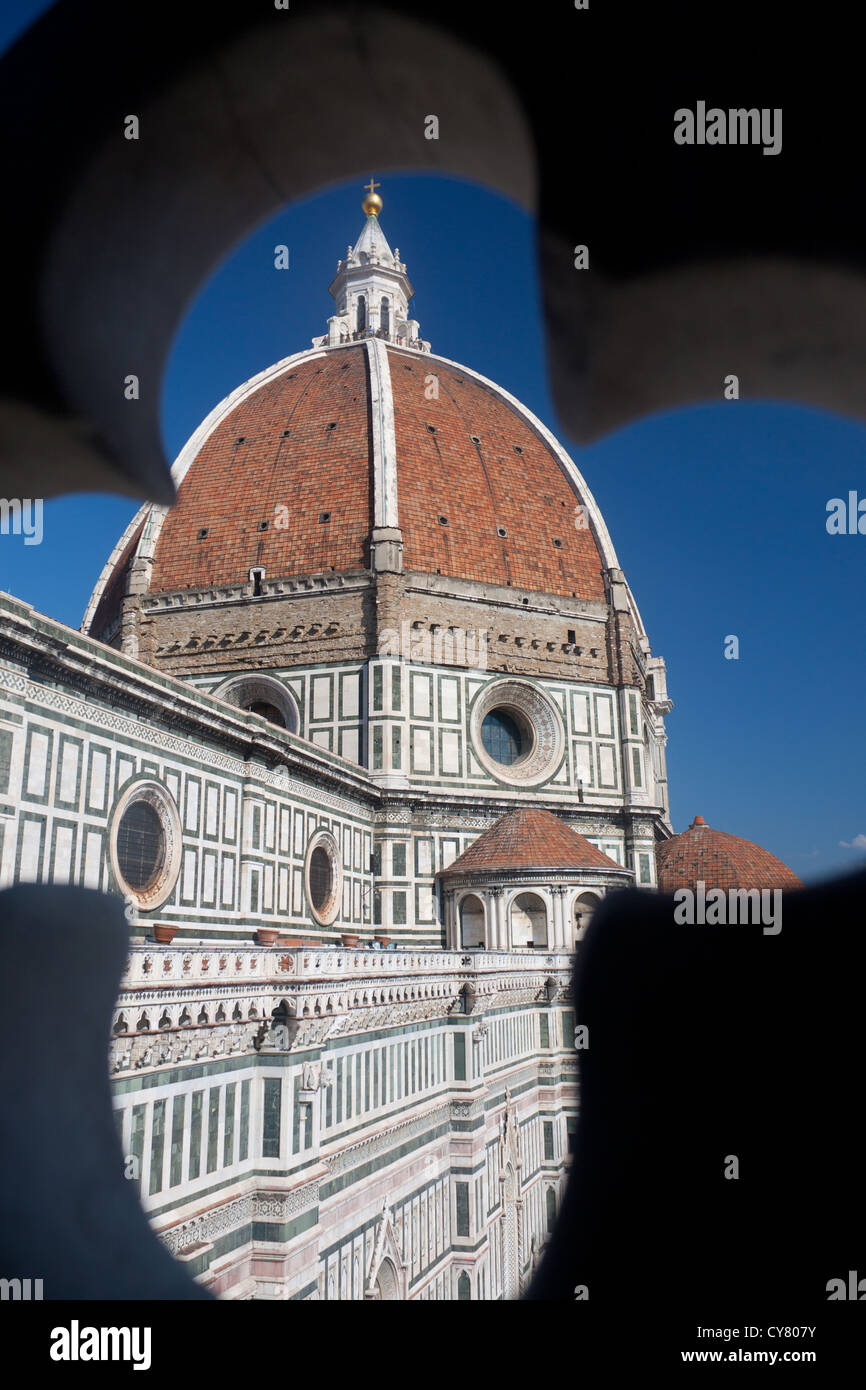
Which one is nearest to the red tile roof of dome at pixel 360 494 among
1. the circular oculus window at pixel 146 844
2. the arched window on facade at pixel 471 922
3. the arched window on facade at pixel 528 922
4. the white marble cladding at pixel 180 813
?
the white marble cladding at pixel 180 813

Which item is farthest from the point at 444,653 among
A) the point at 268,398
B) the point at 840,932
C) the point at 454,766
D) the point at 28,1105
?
the point at 840,932

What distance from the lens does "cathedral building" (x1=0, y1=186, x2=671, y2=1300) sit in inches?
376

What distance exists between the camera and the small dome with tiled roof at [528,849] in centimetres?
2631

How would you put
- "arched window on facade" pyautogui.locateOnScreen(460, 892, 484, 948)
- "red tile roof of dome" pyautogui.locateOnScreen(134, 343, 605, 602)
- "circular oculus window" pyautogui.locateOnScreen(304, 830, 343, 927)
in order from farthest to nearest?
"red tile roof of dome" pyautogui.locateOnScreen(134, 343, 605, 602) < "arched window on facade" pyautogui.locateOnScreen(460, 892, 484, 948) < "circular oculus window" pyautogui.locateOnScreen(304, 830, 343, 927)

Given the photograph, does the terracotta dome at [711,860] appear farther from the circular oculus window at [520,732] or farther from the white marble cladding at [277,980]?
the white marble cladding at [277,980]

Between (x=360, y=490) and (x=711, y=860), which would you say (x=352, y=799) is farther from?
(x=711, y=860)

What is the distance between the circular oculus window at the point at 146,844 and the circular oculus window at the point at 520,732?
13703 mm

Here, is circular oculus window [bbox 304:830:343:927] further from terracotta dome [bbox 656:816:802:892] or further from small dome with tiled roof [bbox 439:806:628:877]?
terracotta dome [bbox 656:816:802:892]

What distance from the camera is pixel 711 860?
31.1m

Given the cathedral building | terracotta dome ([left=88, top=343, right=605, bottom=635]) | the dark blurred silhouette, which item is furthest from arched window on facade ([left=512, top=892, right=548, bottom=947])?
the dark blurred silhouette

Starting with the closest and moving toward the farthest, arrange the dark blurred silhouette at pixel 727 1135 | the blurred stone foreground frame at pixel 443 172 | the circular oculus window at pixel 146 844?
the blurred stone foreground frame at pixel 443 172
the dark blurred silhouette at pixel 727 1135
the circular oculus window at pixel 146 844

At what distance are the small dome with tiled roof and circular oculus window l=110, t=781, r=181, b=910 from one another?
1085 centimetres
